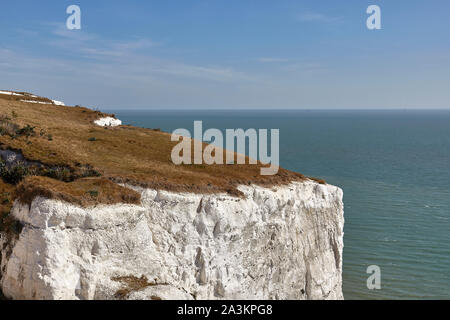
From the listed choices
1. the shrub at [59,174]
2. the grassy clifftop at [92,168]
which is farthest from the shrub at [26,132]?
the shrub at [59,174]

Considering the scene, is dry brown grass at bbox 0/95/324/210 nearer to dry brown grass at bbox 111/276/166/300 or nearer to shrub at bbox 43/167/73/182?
shrub at bbox 43/167/73/182

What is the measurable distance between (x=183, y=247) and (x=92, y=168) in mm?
9567

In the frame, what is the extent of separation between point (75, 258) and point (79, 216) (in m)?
2.53

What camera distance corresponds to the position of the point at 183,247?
2658 centimetres

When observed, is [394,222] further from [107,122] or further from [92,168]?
[92,168]

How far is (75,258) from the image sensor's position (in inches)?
907

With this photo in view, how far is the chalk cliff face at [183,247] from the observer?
2269cm

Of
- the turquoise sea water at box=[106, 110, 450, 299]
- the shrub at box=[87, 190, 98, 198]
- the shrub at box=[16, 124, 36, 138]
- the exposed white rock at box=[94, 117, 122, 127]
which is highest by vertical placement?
the exposed white rock at box=[94, 117, 122, 127]

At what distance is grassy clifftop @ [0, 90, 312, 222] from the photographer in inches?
992

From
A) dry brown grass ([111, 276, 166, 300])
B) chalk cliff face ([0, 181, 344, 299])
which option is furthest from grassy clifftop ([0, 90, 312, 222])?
dry brown grass ([111, 276, 166, 300])

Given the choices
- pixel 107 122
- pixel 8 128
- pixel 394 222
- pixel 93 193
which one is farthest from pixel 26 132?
pixel 394 222
